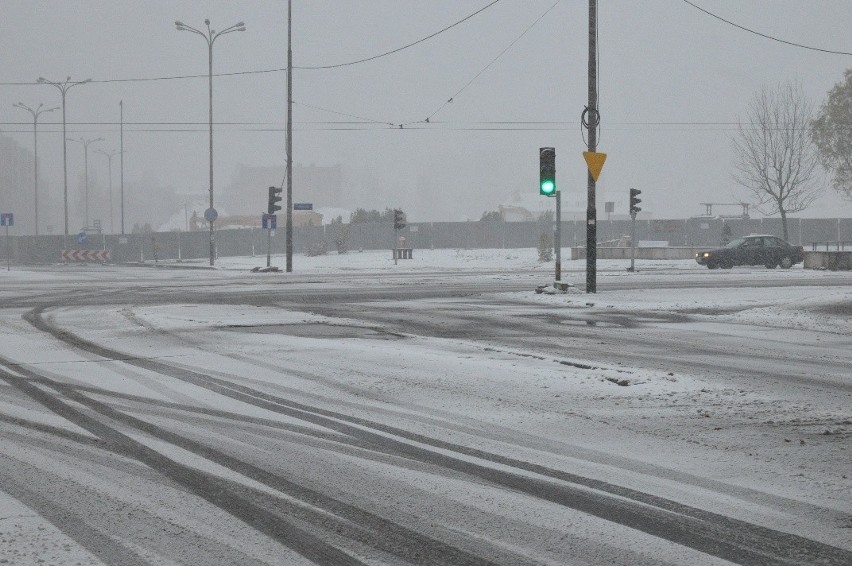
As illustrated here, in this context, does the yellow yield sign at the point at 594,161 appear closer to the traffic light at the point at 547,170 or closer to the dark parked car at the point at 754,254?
the traffic light at the point at 547,170

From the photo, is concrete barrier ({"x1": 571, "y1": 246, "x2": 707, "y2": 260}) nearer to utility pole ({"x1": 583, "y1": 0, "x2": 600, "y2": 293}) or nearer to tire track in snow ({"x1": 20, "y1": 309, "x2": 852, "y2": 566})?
utility pole ({"x1": 583, "y1": 0, "x2": 600, "y2": 293})

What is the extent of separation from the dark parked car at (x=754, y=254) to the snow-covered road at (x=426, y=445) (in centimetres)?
2651

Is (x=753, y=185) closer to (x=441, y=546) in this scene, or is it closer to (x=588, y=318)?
(x=588, y=318)

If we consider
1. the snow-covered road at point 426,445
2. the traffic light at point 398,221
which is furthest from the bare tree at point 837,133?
the snow-covered road at point 426,445

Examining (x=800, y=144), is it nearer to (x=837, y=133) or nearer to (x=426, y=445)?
(x=837, y=133)

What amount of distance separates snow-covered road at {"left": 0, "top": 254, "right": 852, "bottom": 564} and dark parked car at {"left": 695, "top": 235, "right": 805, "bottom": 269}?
1044 inches

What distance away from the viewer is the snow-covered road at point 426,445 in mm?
4828

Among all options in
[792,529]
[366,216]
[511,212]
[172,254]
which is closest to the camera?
[792,529]

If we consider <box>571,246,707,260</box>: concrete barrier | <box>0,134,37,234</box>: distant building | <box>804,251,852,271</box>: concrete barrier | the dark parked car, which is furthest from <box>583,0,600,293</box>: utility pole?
<box>0,134,37,234</box>: distant building

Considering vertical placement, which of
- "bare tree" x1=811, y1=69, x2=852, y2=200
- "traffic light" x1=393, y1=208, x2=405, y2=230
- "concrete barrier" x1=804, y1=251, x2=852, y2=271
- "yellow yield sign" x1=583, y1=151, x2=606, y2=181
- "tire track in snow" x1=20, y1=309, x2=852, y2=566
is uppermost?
"bare tree" x1=811, y1=69, x2=852, y2=200

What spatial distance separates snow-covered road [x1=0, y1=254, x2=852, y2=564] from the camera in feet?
15.8

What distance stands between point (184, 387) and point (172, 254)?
6255cm

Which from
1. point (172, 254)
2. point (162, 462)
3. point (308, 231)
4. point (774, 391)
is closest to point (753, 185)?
point (308, 231)

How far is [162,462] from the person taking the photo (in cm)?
636
